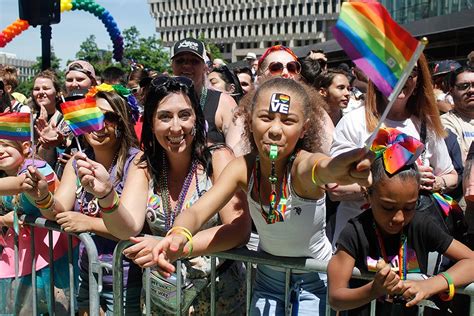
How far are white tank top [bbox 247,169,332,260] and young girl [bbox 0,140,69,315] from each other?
157 centimetres

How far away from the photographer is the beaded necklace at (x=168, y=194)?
3.41m

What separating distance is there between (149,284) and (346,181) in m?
1.39

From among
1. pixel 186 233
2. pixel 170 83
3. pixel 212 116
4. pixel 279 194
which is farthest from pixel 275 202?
pixel 212 116

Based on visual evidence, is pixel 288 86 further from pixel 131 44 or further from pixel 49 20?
pixel 131 44

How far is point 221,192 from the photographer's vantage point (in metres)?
3.04

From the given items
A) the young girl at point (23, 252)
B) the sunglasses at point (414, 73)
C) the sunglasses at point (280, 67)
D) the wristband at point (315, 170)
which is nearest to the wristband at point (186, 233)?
the wristband at point (315, 170)

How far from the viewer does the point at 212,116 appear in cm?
465

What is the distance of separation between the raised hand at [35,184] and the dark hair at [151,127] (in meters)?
0.61

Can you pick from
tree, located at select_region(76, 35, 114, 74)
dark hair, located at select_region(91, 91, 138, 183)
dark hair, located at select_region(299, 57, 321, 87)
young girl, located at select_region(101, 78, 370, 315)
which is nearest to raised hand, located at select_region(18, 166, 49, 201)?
dark hair, located at select_region(91, 91, 138, 183)

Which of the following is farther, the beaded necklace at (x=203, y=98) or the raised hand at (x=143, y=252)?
the beaded necklace at (x=203, y=98)

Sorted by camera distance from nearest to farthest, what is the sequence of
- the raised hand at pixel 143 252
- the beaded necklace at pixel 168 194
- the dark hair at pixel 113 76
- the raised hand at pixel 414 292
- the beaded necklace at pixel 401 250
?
1. the raised hand at pixel 414 292
2. the raised hand at pixel 143 252
3. the beaded necklace at pixel 401 250
4. the beaded necklace at pixel 168 194
5. the dark hair at pixel 113 76

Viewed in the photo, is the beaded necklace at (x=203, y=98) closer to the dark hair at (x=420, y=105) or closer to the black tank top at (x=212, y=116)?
the black tank top at (x=212, y=116)

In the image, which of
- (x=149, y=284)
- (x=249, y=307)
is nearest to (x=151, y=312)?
(x=149, y=284)

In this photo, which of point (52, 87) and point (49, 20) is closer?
point (52, 87)
